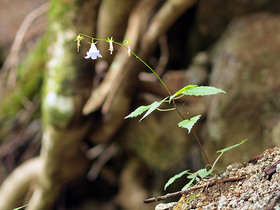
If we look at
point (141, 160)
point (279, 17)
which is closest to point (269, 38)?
point (279, 17)

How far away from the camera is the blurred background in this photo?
1938 mm

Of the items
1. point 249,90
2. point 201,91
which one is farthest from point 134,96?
point 201,91

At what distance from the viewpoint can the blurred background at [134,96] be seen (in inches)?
76.3

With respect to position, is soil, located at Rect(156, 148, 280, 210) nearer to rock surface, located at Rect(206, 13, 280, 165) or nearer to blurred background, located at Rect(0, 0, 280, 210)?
blurred background, located at Rect(0, 0, 280, 210)

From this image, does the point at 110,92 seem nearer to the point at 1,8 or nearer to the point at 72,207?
the point at 72,207

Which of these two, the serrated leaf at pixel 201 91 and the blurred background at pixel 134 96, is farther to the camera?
the blurred background at pixel 134 96

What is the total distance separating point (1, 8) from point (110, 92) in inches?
88.6

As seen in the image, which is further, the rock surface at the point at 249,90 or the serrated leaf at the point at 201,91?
the rock surface at the point at 249,90

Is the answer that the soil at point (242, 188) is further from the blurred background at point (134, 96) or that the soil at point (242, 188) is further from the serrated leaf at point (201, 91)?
the blurred background at point (134, 96)

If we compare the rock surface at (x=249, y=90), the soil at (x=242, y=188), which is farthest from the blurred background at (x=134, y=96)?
A: the soil at (x=242, y=188)

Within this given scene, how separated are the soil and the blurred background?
2.74 feet

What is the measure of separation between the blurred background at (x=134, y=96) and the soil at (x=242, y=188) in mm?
835

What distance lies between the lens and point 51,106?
2.03 metres

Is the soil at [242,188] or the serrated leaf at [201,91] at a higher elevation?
the serrated leaf at [201,91]
